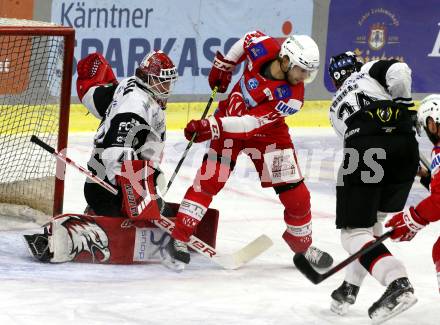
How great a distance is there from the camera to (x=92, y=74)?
17.1 ft

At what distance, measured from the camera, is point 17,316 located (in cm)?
394

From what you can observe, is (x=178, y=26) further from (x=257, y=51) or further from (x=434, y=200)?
(x=434, y=200)

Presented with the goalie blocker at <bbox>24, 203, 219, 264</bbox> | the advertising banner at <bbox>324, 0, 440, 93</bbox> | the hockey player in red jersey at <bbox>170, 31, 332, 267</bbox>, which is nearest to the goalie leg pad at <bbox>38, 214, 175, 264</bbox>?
the goalie blocker at <bbox>24, 203, 219, 264</bbox>

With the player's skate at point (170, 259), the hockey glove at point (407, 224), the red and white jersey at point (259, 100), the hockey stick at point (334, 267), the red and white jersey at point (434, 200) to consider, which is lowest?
the player's skate at point (170, 259)

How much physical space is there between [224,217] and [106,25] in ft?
5.94

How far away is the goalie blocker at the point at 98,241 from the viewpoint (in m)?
4.65

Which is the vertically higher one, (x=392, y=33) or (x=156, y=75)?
(x=392, y=33)

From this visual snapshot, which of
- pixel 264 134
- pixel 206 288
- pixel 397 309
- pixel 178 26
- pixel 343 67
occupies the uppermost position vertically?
pixel 178 26

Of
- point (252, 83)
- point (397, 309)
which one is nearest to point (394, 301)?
point (397, 309)

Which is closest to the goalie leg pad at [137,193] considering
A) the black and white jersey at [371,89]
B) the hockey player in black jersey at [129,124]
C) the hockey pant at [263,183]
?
the hockey player in black jersey at [129,124]

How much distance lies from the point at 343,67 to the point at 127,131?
2.99 ft

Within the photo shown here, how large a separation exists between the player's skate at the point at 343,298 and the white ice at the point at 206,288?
0.03 meters

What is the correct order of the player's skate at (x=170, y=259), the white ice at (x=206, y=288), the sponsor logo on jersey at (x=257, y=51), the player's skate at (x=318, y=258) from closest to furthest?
the white ice at (x=206, y=288) < the player's skate at (x=170, y=259) < the sponsor logo on jersey at (x=257, y=51) < the player's skate at (x=318, y=258)

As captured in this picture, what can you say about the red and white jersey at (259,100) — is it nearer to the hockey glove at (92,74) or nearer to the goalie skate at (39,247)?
the hockey glove at (92,74)
